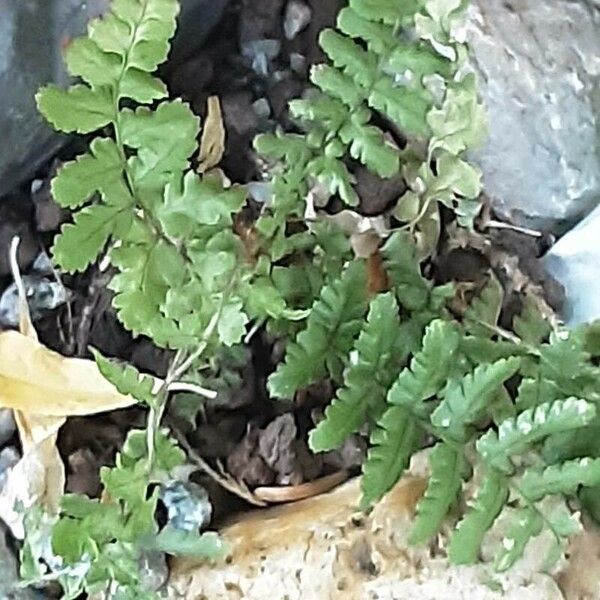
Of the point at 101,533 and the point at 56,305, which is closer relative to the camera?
the point at 101,533

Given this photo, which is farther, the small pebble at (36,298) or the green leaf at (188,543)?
the small pebble at (36,298)

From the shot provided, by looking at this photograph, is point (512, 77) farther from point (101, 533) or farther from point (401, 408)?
point (101, 533)

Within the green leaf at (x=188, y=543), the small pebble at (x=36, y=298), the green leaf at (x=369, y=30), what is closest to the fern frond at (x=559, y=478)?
the green leaf at (x=188, y=543)

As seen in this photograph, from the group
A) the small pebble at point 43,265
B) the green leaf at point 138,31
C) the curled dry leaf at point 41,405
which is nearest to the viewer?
the green leaf at point 138,31

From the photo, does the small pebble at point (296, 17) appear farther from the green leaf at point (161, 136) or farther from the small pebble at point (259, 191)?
the green leaf at point (161, 136)

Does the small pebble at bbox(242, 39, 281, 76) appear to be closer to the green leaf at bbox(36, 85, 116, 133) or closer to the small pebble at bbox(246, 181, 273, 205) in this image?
the small pebble at bbox(246, 181, 273, 205)

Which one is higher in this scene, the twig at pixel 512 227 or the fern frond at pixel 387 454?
the fern frond at pixel 387 454

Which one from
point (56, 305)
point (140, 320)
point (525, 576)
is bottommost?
point (525, 576)

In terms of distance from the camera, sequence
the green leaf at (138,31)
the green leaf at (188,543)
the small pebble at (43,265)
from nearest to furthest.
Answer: the green leaf at (138,31), the green leaf at (188,543), the small pebble at (43,265)

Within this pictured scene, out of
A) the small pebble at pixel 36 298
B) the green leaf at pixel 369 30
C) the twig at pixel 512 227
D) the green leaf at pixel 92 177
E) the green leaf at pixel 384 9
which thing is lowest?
the twig at pixel 512 227

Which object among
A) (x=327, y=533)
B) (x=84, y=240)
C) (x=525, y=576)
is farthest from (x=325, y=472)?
(x=84, y=240)
